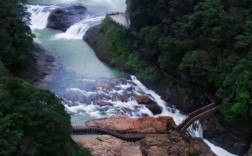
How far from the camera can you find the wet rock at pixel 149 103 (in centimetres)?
4347

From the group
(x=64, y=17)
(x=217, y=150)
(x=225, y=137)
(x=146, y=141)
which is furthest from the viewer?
(x=64, y=17)

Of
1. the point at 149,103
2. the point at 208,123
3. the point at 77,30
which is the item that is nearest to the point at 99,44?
the point at 77,30

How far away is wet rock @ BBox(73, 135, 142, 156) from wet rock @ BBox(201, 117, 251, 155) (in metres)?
6.94

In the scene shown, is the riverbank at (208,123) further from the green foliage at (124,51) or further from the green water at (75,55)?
the green water at (75,55)

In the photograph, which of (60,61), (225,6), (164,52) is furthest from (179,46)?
(60,61)


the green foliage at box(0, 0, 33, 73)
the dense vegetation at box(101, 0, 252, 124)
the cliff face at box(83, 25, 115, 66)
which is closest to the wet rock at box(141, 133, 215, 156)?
the dense vegetation at box(101, 0, 252, 124)

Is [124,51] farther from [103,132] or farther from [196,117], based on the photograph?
[103,132]

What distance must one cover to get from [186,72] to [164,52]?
13.8 feet

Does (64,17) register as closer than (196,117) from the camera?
No

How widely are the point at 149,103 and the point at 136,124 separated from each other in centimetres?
473

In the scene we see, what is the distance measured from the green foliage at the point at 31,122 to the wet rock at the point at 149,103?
15.8 metres

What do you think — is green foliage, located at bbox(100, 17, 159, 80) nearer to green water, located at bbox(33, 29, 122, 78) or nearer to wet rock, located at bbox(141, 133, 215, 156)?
green water, located at bbox(33, 29, 122, 78)

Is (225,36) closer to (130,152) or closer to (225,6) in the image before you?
(225,6)

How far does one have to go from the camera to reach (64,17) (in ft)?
211
